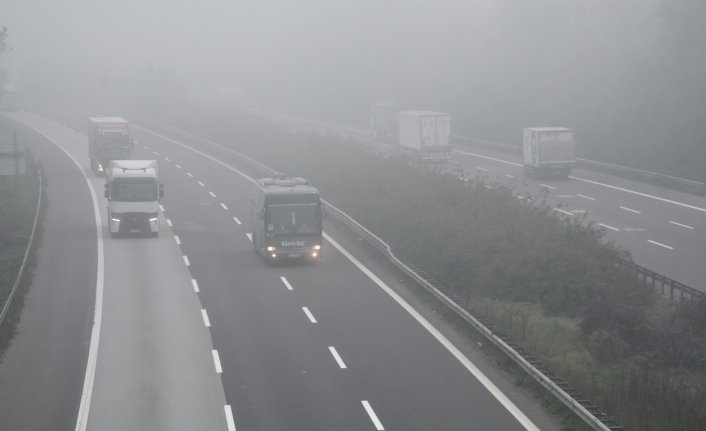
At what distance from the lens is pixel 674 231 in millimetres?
42094

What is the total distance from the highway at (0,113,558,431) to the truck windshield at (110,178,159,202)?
2109 mm

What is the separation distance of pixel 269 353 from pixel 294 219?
11.6 meters

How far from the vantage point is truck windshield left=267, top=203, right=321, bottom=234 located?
34500 mm

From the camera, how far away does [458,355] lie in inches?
917

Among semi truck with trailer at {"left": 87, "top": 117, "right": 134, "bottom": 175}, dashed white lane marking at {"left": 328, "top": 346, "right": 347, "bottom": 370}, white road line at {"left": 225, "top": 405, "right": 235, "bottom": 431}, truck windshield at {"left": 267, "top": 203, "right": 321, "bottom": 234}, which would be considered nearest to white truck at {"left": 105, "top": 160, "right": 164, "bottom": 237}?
truck windshield at {"left": 267, "top": 203, "right": 321, "bottom": 234}

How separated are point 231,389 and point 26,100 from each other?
114258 millimetres

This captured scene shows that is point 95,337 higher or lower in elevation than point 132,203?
lower

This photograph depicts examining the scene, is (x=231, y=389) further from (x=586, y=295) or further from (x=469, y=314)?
(x=586, y=295)

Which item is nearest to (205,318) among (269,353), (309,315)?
Answer: (309,315)

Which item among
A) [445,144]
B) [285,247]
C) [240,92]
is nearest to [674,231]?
[285,247]

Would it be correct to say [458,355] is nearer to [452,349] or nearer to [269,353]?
[452,349]

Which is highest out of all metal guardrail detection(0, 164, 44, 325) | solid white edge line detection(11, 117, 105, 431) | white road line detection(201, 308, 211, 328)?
metal guardrail detection(0, 164, 44, 325)

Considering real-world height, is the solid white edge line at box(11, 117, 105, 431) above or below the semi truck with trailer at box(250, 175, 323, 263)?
below

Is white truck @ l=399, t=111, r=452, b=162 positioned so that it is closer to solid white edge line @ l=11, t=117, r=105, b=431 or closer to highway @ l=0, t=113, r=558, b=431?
solid white edge line @ l=11, t=117, r=105, b=431
